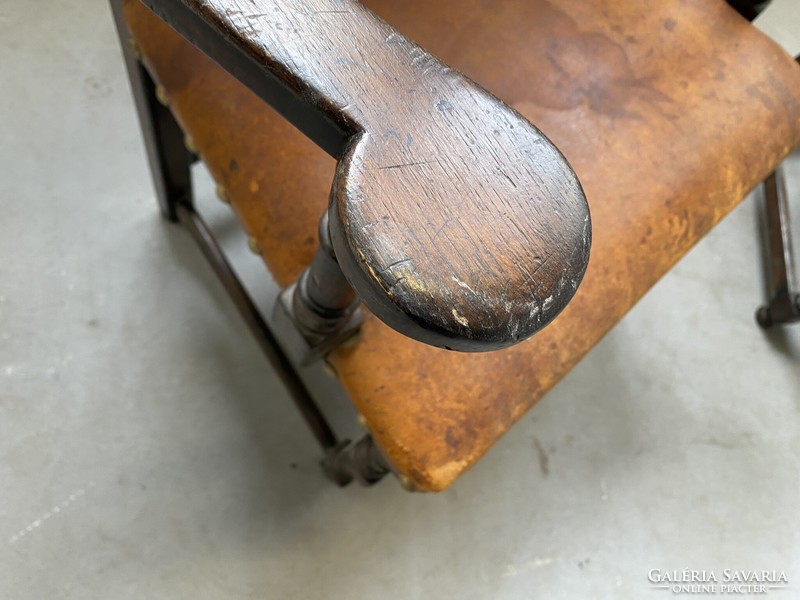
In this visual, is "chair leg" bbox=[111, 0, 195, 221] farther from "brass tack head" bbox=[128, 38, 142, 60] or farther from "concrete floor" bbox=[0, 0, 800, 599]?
"concrete floor" bbox=[0, 0, 800, 599]

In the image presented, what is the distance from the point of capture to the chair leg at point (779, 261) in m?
1.10

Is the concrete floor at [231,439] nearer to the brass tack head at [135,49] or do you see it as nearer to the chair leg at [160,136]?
the chair leg at [160,136]

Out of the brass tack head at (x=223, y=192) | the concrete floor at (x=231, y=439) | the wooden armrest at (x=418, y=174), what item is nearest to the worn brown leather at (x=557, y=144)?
the brass tack head at (x=223, y=192)

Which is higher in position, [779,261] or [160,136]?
[779,261]

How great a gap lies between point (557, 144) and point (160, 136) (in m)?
0.49

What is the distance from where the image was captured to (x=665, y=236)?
A: 1.93 feet

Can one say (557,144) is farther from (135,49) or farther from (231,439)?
(231,439)

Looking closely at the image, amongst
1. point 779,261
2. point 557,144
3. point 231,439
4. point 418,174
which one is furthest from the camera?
point 779,261

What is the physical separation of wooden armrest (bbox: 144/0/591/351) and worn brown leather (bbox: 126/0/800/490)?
0.23m

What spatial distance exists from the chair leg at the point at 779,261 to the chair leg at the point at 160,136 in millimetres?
1017

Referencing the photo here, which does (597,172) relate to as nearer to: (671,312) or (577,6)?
(577,6)

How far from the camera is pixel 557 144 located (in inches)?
22.4

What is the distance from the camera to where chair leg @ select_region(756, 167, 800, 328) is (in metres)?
1.10

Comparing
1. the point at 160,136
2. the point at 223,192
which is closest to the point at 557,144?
the point at 223,192
